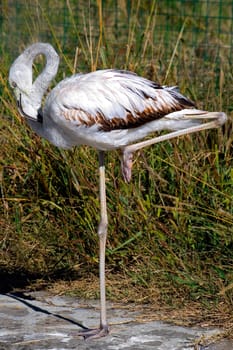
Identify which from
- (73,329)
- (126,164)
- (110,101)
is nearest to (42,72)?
(110,101)

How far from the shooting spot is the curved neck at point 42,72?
6004 millimetres

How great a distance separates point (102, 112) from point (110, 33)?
4.35 meters

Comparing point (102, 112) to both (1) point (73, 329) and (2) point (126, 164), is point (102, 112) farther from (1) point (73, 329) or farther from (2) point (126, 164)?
(1) point (73, 329)

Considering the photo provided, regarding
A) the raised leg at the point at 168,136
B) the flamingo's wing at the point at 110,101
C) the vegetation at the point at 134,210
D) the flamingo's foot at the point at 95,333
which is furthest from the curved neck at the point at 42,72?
the flamingo's foot at the point at 95,333

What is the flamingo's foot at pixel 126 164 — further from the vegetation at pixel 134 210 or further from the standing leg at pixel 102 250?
the vegetation at pixel 134 210

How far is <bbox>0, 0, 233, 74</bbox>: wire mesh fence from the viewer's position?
7.63 meters

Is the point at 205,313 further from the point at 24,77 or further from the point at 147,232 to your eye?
the point at 24,77

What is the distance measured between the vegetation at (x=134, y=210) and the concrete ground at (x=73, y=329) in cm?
27

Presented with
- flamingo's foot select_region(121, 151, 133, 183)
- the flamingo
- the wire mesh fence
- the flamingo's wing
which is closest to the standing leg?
the flamingo

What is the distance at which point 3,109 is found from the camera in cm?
795

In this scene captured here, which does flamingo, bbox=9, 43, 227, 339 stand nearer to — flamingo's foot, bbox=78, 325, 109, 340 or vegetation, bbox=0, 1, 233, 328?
flamingo's foot, bbox=78, 325, 109, 340

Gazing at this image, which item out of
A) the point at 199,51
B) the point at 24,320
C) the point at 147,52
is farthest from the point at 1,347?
the point at 199,51

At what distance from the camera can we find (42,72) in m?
6.05

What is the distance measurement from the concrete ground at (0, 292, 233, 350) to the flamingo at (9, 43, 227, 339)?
0.43 feet
